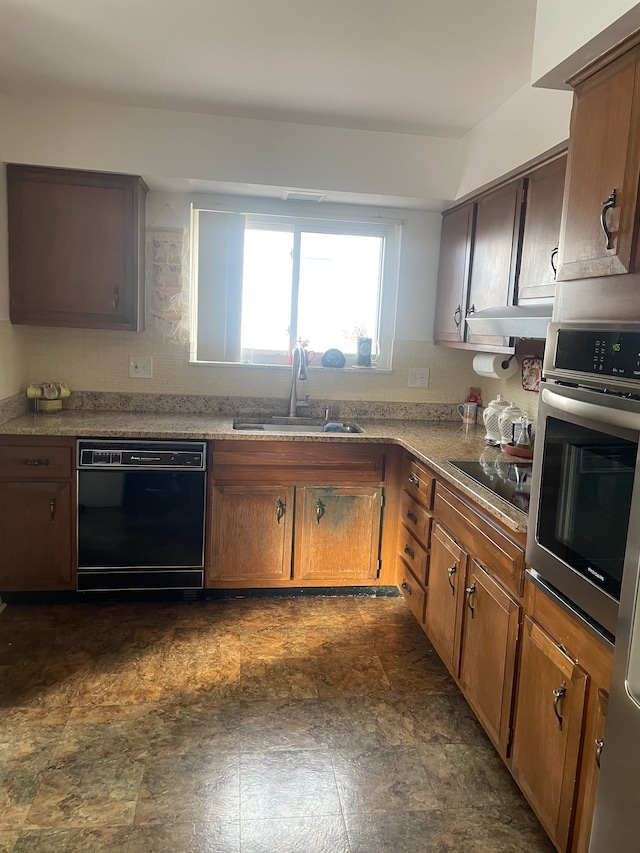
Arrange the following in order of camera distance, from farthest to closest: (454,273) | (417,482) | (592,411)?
(454,273) < (417,482) < (592,411)

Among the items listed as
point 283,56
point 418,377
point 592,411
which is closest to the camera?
point 592,411

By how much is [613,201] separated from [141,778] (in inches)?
82.5

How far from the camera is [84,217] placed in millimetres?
3199

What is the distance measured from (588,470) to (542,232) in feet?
4.24

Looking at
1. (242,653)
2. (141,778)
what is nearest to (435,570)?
(242,653)

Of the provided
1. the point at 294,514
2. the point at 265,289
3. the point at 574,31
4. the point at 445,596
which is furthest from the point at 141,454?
the point at 574,31

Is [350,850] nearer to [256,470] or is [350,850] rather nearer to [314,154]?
[256,470]

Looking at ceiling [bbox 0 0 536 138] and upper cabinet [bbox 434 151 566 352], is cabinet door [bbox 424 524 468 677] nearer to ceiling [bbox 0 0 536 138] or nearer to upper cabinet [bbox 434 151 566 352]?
upper cabinet [bbox 434 151 566 352]

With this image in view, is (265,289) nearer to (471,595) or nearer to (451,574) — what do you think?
(451,574)

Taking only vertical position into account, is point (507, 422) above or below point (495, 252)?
below

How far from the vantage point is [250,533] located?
3.29 m

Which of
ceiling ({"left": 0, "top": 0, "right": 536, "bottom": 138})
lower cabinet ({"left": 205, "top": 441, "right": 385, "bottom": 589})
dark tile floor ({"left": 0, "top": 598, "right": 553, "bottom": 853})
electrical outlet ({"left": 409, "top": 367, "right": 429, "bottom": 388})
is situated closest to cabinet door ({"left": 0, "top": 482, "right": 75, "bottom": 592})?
dark tile floor ({"left": 0, "top": 598, "right": 553, "bottom": 853})

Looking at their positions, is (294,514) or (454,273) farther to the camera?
(454,273)

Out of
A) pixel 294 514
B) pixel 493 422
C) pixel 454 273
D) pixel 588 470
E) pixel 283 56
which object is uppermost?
pixel 283 56
